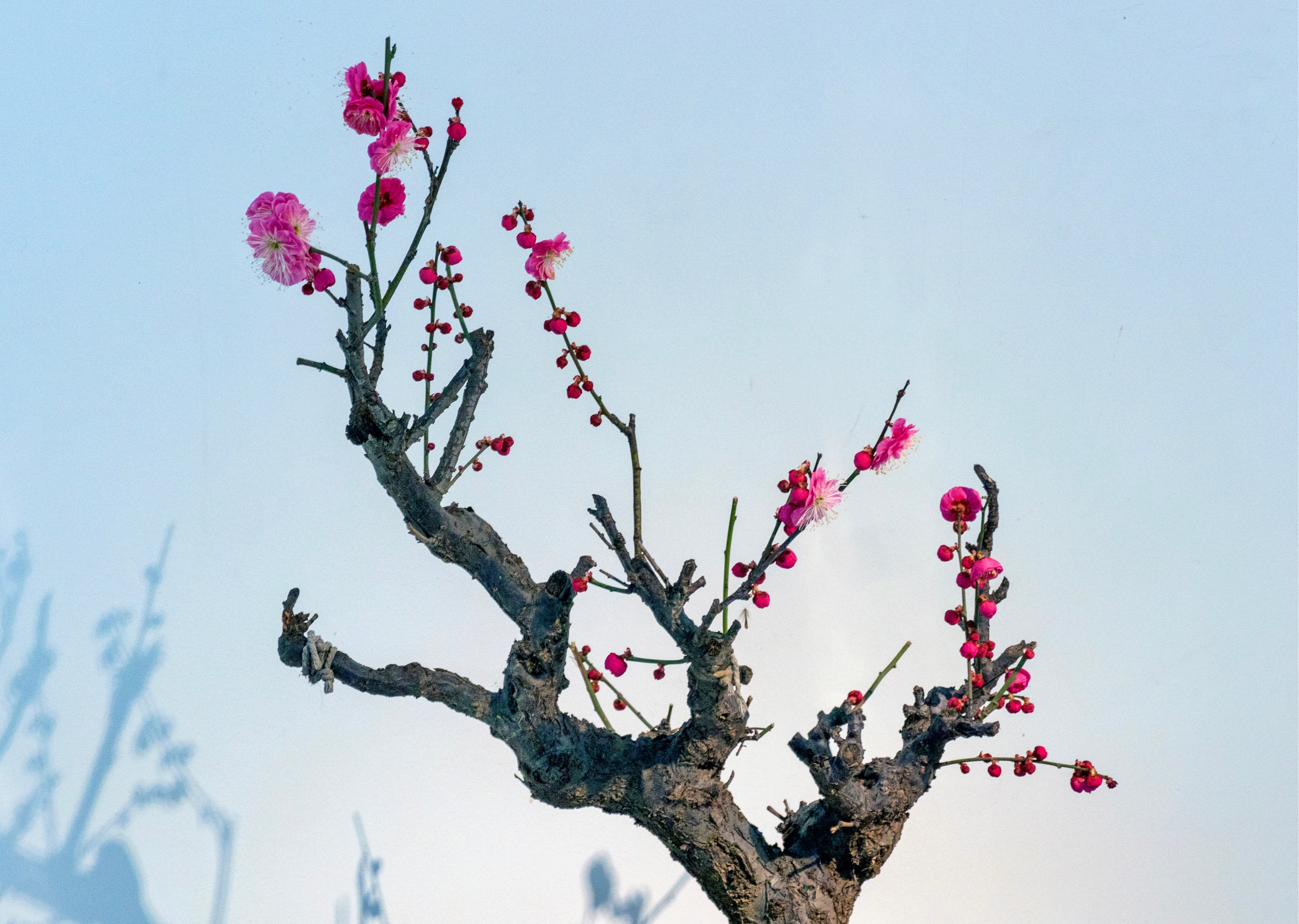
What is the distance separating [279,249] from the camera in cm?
120

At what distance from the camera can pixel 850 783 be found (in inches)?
52.9

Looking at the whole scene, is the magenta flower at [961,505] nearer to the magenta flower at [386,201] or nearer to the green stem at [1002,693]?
the green stem at [1002,693]

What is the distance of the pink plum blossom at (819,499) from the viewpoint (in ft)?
3.60

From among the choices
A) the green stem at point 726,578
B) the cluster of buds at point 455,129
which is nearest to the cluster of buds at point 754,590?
the green stem at point 726,578

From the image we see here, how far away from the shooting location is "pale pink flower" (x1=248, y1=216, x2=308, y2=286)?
119 centimetres

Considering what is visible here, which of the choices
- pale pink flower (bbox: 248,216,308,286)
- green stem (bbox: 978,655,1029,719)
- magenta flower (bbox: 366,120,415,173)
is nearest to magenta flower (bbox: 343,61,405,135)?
magenta flower (bbox: 366,120,415,173)

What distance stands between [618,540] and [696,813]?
17.2 inches

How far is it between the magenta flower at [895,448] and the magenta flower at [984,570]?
18 centimetres

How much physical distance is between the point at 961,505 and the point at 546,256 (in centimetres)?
60

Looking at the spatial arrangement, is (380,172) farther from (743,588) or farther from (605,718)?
(605,718)

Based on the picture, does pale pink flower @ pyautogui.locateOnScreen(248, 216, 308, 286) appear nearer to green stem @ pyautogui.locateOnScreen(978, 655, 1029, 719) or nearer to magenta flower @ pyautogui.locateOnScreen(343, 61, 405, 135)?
magenta flower @ pyautogui.locateOnScreen(343, 61, 405, 135)

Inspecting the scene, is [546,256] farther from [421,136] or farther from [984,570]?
[984,570]

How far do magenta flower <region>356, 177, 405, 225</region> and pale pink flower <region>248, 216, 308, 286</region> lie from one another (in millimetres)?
108

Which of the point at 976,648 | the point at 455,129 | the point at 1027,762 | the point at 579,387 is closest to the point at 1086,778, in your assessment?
the point at 1027,762
